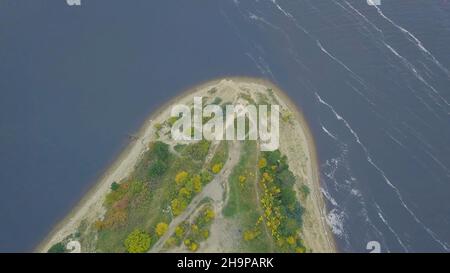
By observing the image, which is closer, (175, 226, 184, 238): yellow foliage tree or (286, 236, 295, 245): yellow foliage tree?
(175, 226, 184, 238): yellow foliage tree

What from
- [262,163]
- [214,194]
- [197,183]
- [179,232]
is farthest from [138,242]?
[262,163]

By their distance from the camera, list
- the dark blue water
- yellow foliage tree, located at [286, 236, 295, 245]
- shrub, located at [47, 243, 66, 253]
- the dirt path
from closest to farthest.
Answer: the dirt path, yellow foliage tree, located at [286, 236, 295, 245], shrub, located at [47, 243, 66, 253], the dark blue water

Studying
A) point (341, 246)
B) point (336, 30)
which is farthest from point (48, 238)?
point (336, 30)

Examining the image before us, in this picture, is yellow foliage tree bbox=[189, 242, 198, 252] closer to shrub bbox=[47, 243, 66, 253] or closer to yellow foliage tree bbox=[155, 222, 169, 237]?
yellow foliage tree bbox=[155, 222, 169, 237]

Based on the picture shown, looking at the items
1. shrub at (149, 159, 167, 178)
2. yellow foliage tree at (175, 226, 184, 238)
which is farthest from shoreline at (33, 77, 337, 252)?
yellow foliage tree at (175, 226, 184, 238)

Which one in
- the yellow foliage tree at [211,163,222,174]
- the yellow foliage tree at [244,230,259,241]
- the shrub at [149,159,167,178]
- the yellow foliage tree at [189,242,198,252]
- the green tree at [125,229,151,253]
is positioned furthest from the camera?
the shrub at [149,159,167,178]

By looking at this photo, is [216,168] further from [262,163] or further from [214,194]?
[262,163]

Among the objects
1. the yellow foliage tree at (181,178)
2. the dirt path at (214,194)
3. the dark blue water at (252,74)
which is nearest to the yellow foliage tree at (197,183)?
the dirt path at (214,194)
